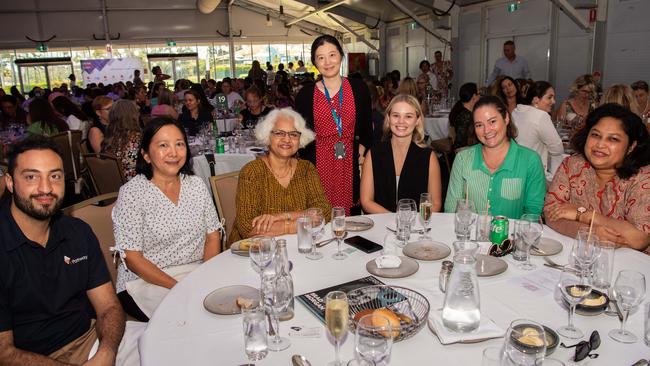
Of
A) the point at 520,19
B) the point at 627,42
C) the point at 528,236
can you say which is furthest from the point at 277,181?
the point at 520,19

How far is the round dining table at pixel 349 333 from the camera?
4.61 feet

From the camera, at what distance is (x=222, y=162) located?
5.31m

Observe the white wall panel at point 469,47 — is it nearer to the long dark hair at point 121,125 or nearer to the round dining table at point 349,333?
the long dark hair at point 121,125

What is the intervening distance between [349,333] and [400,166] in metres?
1.94

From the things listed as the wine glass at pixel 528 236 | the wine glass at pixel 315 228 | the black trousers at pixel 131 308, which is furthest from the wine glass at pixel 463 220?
the black trousers at pixel 131 308

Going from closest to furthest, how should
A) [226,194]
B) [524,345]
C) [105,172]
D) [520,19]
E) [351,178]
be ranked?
[524,345], [226,194], [351,178], [105,172], [520,19]

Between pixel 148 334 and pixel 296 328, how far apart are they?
1.58 feet

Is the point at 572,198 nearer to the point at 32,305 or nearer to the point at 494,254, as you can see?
the point at 494,254

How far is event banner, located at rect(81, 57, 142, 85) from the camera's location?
19312mm

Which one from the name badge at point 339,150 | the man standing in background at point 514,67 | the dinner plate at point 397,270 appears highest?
the man standing in background at point 514,67

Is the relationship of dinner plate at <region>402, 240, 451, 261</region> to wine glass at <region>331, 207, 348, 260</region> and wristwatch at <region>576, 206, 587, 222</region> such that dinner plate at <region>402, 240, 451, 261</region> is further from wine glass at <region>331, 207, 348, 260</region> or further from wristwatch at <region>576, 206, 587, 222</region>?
wristwatch at <region>576, 206, 587, 222</region>

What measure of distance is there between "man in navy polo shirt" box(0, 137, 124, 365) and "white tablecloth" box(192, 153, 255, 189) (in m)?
3.20

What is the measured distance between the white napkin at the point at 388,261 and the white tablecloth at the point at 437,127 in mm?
6166

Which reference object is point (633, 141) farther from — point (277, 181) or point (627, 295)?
point (277, 181)
